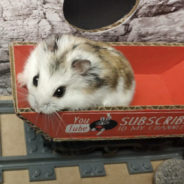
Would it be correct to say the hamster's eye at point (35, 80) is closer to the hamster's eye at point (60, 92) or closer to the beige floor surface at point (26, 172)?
the hamster's eye at point (60, 92)

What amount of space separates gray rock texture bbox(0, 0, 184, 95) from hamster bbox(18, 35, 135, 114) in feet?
0.96

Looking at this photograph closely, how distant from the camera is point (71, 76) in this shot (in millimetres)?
1188

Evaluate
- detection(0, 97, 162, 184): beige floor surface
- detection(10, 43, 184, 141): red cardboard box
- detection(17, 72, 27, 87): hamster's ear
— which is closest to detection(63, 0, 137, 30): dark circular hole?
detection(10, 43, 184, 141): red cardboard box

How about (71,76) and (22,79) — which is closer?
(71,76)

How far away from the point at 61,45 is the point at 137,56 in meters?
0.65

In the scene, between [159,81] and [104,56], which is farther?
[159,81]

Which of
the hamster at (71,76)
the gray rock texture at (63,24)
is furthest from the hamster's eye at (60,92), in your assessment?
the gray rock texture at (63,24)

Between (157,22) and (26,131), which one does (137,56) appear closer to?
(157,22)

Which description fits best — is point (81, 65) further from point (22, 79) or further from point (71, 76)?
point (22, 79)

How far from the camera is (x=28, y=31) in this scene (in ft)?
5.36

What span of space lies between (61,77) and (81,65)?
97mm

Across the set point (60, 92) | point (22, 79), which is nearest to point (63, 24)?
point (22, 79)

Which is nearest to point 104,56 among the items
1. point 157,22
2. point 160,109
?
point 160,109

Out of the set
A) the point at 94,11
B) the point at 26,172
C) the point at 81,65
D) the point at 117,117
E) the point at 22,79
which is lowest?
the point at 26,172
